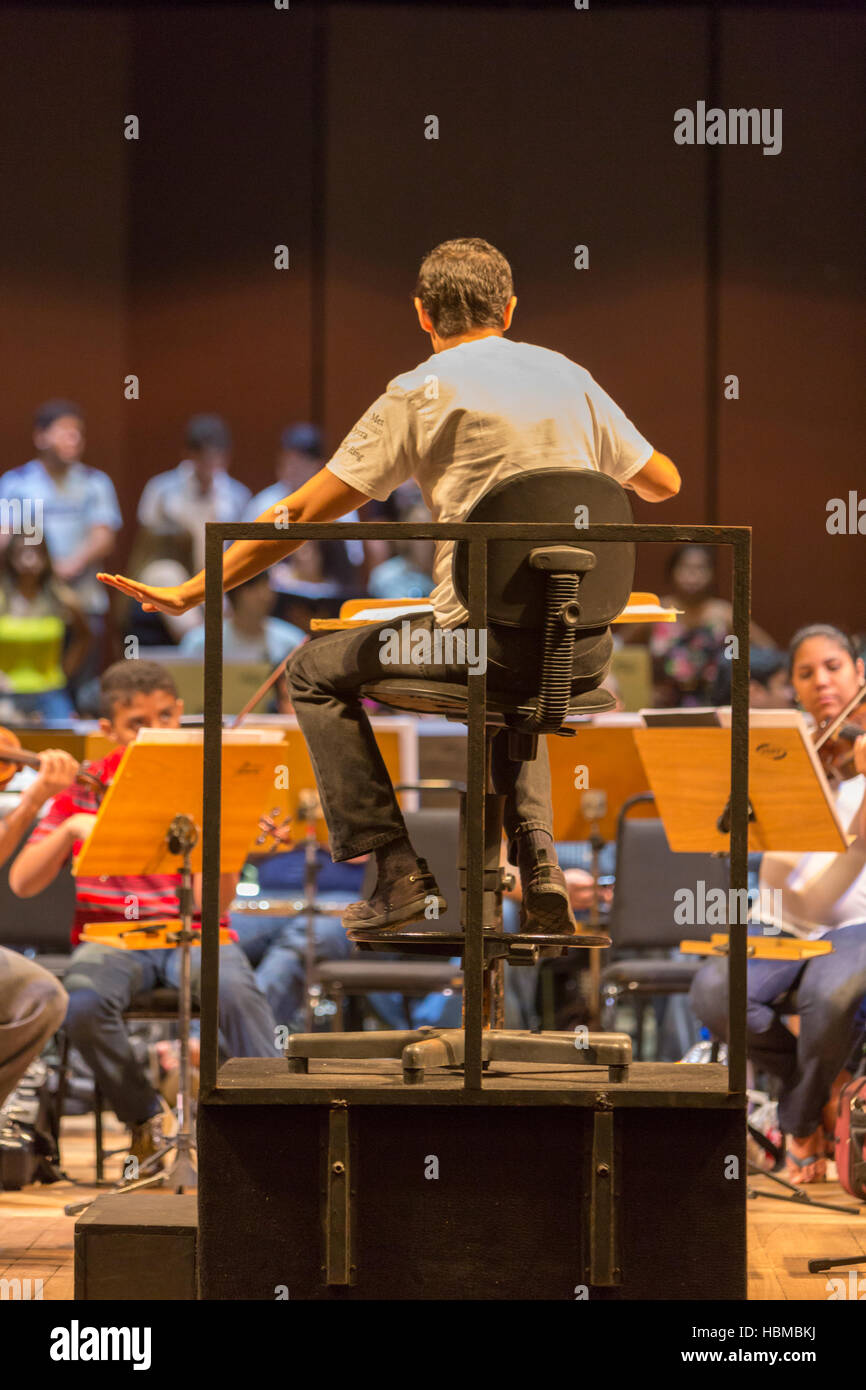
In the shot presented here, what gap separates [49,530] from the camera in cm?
790

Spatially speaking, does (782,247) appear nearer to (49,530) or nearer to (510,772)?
(49,530)

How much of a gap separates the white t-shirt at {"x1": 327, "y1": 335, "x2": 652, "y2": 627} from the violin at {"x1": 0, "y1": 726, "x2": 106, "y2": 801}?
1649 mm

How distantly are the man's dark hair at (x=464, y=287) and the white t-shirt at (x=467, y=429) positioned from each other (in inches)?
4.5

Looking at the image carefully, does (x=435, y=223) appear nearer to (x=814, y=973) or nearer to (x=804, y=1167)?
(x=814, y=973)

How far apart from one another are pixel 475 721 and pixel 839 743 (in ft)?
6.76

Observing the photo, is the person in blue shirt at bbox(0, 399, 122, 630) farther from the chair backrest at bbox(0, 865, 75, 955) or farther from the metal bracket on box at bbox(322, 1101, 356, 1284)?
the metal bracket on box at bbox(322, 1101, 356, 1284)

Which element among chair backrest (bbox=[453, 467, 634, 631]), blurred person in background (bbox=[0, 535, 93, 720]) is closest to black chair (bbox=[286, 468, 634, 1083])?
chair backrest (bbox=[453, 467, 634, 631])

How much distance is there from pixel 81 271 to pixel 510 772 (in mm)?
6724

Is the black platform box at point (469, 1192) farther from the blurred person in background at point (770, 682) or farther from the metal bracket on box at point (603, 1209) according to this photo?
the blurred person in background at point (770, 682)

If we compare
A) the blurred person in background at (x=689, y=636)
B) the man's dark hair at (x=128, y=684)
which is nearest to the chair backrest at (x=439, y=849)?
the man's dark hair at (x=128, y=684)

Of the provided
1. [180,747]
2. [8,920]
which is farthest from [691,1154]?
Result: [8,920]

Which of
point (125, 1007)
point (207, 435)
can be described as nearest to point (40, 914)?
point (125, 1007)

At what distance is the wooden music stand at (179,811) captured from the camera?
3.74m
